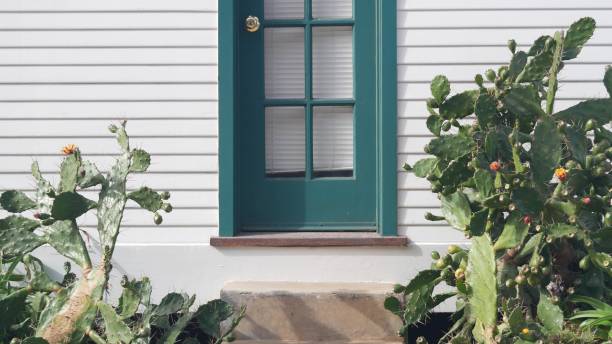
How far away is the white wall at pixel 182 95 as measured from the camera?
4570mm

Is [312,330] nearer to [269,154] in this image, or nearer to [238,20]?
[269,154]

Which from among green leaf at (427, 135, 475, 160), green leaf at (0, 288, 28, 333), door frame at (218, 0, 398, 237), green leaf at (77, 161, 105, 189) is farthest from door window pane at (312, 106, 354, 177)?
green leaf at (0, 288, 28, 333)

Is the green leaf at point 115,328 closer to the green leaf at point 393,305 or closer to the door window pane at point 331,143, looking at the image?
the green leaf at point 393,305

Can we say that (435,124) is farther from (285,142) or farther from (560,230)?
(285,142)

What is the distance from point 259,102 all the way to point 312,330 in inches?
60.4

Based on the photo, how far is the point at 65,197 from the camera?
11.4 ft

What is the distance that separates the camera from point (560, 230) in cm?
331

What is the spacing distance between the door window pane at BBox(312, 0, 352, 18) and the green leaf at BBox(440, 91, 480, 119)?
4.48 feet

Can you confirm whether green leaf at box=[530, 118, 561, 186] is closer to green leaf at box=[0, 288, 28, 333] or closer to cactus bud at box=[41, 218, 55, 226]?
cactus bud at box=[41, 218, 55, 226]

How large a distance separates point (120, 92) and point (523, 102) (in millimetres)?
2487

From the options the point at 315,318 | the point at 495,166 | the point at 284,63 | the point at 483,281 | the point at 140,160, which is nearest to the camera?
the point at 483,281

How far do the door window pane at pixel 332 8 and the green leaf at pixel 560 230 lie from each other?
2137 millimetres

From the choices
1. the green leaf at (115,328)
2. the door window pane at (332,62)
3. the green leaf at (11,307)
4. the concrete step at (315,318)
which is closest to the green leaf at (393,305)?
the concrete step at (315,318)

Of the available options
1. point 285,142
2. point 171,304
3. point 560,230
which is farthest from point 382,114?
point 171,304
